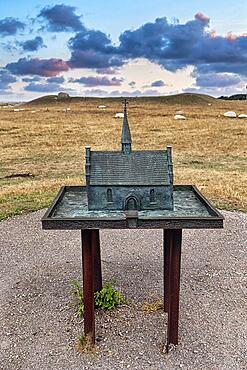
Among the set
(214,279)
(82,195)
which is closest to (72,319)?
(82,195)

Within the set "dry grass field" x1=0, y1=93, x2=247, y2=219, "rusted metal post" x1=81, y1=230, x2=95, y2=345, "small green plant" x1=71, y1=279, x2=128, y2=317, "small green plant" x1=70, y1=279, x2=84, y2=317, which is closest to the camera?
"rusted metal post" x1=81, y1=230, x2=95, y2=345

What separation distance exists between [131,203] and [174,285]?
121 centimetres

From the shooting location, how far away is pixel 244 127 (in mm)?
31172

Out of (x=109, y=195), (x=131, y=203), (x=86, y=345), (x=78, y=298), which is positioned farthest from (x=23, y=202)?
(x=131, y=203)

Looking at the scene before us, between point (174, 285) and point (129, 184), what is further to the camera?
point (174, 285)

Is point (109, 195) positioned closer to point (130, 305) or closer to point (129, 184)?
point (129, 184)

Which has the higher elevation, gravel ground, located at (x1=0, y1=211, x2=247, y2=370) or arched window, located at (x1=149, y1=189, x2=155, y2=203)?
arched window, located at (x1=149, y1=189, x2=155, y2=203)

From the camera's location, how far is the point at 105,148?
23719 mm

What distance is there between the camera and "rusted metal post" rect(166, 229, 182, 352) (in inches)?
213

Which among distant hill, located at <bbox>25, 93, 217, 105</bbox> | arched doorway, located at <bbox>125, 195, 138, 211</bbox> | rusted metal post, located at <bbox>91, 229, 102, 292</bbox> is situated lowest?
rusted metal post, located at <bbox>91, 229, 102, 292</bbox>

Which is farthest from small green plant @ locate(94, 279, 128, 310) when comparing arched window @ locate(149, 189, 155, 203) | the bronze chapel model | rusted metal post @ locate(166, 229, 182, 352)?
arched window @ locate(149, 189, 155, 203)

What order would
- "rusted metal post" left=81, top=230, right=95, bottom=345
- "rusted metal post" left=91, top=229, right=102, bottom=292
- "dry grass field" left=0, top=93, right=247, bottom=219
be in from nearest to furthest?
"rusted metal post" left=81, top=230, right=95, bottom=345 < "rusted metal post" left=91, top=229, right=102, bottom=292 < "dry grass field" left=0, top=93, right=247, bottom=219

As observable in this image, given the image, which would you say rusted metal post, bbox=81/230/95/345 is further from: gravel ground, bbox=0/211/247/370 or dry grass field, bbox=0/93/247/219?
dry grass field, bbox=0/93/247/219

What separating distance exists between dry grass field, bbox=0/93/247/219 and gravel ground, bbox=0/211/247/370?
9.16 feet
